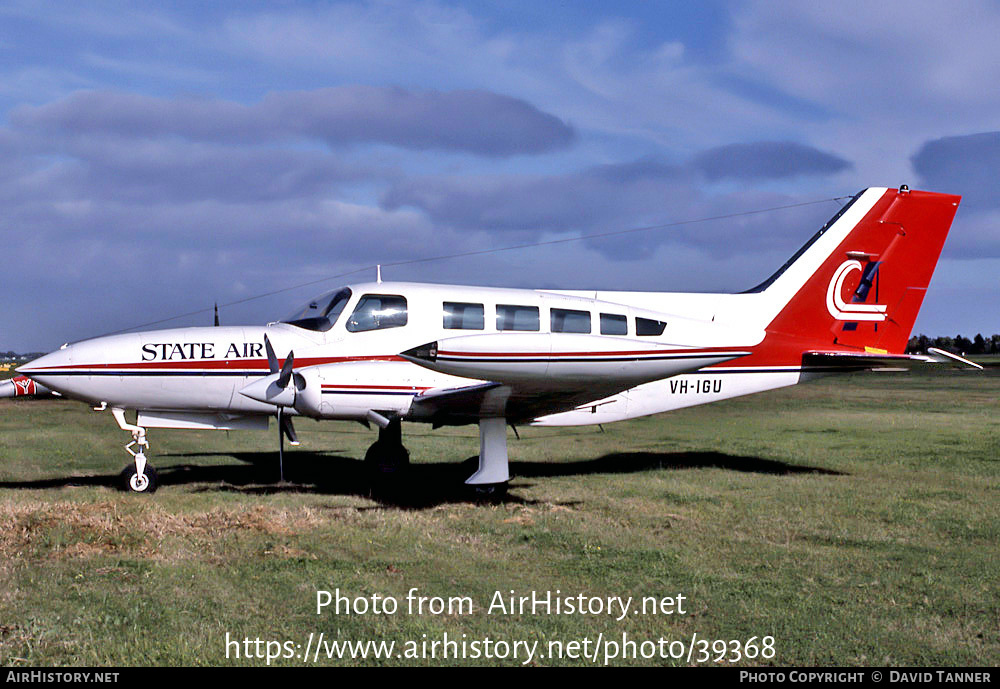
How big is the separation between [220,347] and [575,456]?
7922 mm

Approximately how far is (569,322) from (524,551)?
4.61 meters

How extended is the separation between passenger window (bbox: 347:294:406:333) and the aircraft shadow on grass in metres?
2.55

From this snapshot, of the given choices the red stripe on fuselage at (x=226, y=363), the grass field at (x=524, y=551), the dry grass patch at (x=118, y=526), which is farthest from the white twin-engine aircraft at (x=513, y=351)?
the dry grass patch at (x=118, y=526)

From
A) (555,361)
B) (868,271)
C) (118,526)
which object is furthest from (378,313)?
(868,271)

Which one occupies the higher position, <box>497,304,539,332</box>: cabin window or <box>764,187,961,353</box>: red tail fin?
<box>764,187,961,353</box>: red tail fin

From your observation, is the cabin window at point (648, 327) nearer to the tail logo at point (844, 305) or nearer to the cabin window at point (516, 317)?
the cabin window at point (516, 317)

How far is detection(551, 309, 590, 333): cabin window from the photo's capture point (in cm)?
1207

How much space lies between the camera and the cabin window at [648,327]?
12156mm

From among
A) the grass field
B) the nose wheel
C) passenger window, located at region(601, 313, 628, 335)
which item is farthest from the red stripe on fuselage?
passenger window, located at region(601, 313, 628, 335)

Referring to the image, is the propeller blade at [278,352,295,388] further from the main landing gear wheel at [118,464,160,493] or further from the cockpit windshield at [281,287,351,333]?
the main landing gear wheel at [118,464,160,493]

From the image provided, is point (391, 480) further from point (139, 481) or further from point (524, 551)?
point (524, 551)

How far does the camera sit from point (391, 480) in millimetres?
12953

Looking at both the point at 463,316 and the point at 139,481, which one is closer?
the point at 139,481

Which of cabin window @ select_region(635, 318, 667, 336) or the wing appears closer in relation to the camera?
the wing
